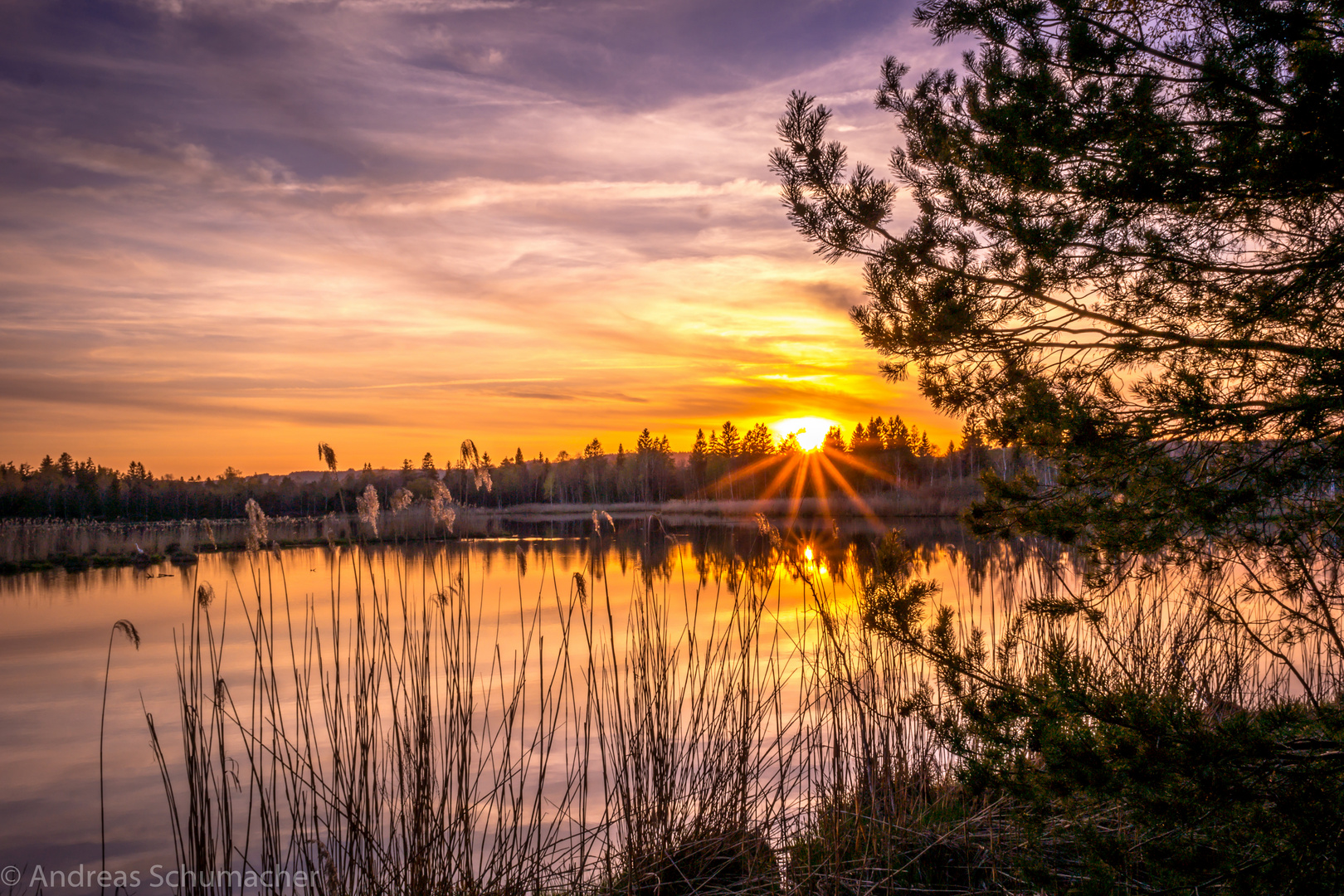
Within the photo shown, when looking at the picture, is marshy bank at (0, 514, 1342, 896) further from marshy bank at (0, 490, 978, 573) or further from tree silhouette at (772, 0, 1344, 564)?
marshy bank at (0, 490, 978, 573)

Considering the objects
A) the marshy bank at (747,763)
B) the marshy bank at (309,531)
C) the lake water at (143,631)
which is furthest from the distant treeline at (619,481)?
the marshy bank at (747,763)

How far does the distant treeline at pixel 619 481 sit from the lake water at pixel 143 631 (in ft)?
119

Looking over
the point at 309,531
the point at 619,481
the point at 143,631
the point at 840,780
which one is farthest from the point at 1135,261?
the point at 619,481

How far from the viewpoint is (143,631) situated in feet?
38.5

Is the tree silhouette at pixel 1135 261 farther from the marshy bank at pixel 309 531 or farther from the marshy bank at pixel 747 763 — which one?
the marshy bank at pixel 309 531

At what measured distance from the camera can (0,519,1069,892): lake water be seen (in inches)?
195

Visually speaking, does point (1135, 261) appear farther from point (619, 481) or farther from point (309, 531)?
point (619, 481)

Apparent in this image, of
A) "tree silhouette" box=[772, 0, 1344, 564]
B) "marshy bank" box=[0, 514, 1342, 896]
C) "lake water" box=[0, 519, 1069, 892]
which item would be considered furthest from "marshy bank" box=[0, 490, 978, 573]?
"tree silhouette" box=[772, 0, 1344, 564]

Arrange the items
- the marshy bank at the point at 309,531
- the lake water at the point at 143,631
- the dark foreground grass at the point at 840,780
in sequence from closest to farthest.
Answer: the dark foreground grass at the point at 840,780, the lake water at the point at 143,631, the marshy bank at the point at 309,531

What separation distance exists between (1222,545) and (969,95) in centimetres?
218

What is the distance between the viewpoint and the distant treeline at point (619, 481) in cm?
6050

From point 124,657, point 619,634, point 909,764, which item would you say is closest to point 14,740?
point 124,657

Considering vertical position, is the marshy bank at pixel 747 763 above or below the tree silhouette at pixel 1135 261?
below

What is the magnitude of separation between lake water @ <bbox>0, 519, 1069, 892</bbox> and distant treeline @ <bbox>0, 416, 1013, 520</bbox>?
119 ft
